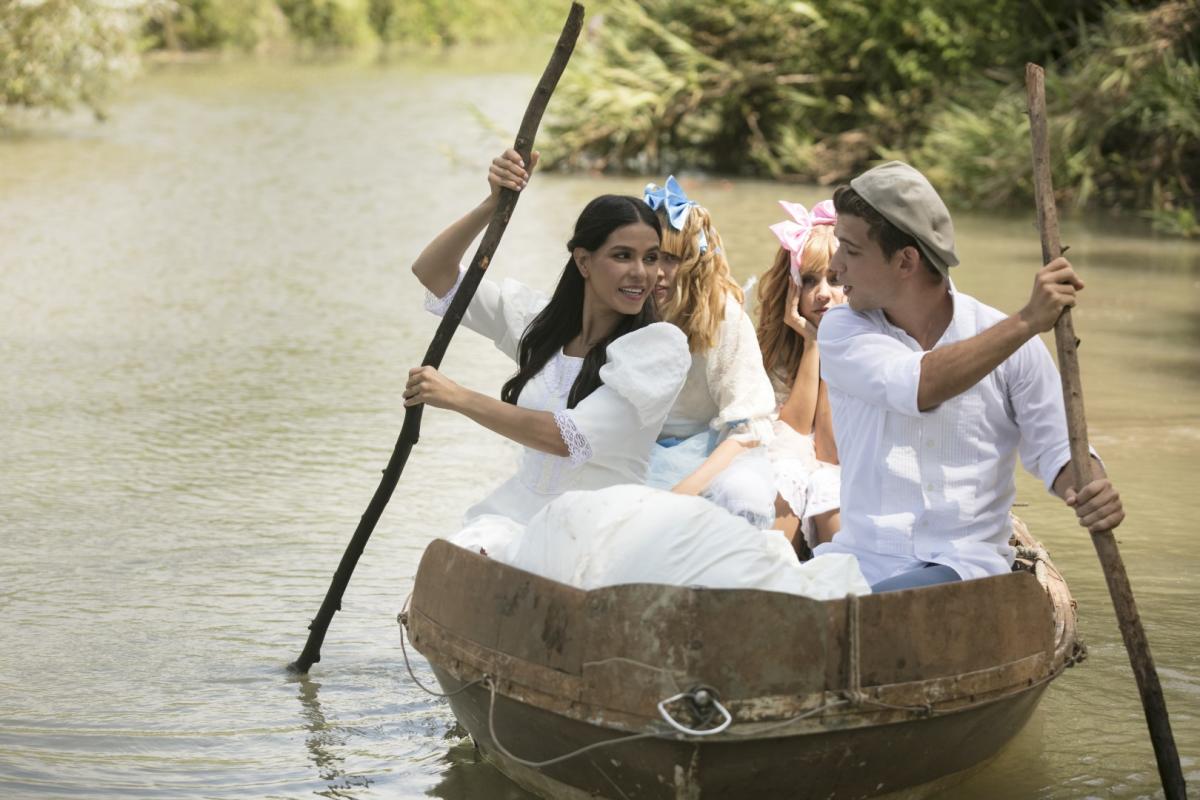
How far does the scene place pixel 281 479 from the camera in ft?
23.9

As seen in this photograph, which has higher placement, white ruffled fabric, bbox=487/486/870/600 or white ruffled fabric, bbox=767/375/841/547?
white ruffled fabric, bbox=487/486/870/600

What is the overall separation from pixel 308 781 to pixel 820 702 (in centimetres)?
151

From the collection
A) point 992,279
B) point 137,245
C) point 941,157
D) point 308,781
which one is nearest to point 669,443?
point 308,781

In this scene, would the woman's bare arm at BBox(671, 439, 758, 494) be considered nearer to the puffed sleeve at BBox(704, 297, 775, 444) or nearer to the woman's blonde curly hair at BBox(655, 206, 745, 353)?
the puffed sleeve at BBox(704, 297, 775, 444)

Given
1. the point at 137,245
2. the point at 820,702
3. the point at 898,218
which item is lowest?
the point at 137,245

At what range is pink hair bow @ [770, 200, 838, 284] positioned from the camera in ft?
17.7

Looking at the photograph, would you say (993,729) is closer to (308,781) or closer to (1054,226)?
(1054,226)

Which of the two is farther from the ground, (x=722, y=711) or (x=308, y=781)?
(x=722, y=711)

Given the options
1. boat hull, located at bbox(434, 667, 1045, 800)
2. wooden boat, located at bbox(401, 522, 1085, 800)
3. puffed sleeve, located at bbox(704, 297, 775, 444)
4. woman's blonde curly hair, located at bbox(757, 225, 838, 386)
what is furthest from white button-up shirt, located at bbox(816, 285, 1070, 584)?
woman's blonde curly hair, located at bbox(757, 225, 838, 386)

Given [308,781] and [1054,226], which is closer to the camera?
[1054,226]

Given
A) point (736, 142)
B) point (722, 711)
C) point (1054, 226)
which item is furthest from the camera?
point (736, 142)

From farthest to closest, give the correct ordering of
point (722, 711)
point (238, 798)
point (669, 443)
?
point (669, 443)
point (238, 798)
point (722, 711)

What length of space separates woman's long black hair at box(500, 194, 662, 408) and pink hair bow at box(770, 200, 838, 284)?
871mm

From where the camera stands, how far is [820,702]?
3.45m
